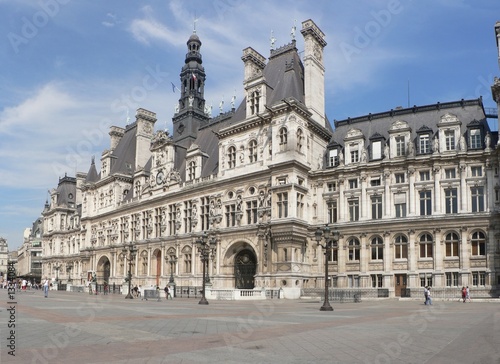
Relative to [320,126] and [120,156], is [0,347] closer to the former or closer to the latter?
[320,126]

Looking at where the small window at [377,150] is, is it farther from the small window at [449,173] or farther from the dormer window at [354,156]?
the small window at [449,173]

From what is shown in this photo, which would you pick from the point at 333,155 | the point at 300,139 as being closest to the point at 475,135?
the point at 333,155

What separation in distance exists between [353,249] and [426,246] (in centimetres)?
703

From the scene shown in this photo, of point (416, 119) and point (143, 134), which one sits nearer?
point (416, 119)

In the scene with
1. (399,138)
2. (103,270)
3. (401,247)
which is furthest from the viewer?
(103,270)

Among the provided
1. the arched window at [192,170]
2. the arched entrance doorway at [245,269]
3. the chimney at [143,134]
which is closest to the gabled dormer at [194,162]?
the arched window at [192,170]

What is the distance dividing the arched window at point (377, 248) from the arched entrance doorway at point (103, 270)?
158ft

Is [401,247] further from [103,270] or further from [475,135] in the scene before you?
[103,270]

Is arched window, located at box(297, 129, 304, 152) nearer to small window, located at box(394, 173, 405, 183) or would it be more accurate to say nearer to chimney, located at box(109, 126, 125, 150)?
small window, located at box(394, 173, 405, 183)

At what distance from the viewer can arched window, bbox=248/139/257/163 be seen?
174 ft

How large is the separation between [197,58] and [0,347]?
225 feet

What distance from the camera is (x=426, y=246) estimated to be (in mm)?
44531

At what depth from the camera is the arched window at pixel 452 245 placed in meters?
43.2

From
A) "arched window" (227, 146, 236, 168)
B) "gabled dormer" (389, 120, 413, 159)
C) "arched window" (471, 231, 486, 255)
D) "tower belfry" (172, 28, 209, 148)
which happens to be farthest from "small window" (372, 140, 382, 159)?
"tower belfry" (172, 28, 209, 148)
